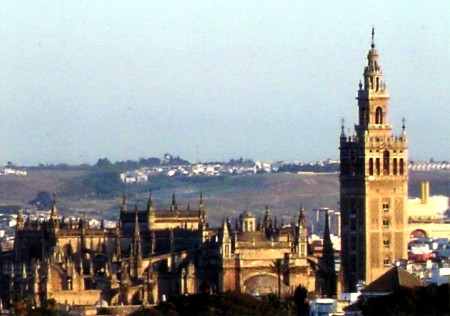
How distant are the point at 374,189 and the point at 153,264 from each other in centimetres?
930

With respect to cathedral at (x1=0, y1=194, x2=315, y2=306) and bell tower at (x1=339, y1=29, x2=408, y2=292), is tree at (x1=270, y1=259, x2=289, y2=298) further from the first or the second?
bell tower at (x1=339, y1=29, x2=408, y2=292)

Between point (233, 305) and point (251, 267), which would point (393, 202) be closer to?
point (251, 267)

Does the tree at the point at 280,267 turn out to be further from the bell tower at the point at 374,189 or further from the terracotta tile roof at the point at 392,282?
the terracotta tile roof at the point at 392,282

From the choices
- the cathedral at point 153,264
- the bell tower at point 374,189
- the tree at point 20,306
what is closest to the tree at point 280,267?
the cathedral at point 153,264

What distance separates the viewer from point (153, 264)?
13275 cm

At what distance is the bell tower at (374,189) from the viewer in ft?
432

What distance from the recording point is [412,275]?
120 m

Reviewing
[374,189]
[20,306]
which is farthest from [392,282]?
[374,189]

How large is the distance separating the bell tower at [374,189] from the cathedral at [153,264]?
6.69 ft

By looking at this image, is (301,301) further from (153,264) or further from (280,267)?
(153,264)

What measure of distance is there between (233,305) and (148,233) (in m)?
33.5

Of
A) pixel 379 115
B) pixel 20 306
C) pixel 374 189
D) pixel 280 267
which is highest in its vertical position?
pixel 379 115

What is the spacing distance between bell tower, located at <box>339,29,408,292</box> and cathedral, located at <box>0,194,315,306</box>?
2039 mm

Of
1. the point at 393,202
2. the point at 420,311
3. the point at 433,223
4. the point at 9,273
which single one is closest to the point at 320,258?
the point at 393,202
